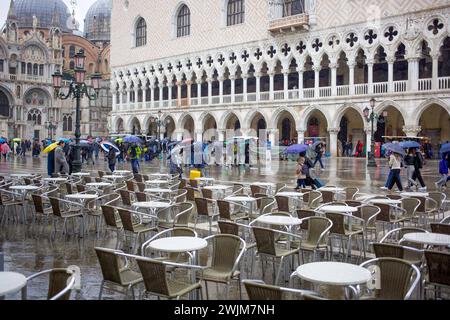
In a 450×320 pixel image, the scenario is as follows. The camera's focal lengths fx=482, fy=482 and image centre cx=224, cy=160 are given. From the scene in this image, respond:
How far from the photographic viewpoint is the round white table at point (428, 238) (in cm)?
515

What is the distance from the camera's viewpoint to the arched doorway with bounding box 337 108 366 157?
110 feet

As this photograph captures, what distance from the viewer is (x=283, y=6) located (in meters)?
34.5

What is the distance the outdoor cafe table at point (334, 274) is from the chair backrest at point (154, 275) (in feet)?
3.71

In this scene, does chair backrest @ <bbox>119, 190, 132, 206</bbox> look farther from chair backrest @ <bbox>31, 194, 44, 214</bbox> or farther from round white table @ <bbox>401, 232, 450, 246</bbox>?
round white table @ <bbox>401, 232, 450, 246</bbox>

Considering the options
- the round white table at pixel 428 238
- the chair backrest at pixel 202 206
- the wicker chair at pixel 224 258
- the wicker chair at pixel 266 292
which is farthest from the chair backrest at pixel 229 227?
the chair backrest at pixel 202 206

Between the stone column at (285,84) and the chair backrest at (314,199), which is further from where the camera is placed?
the stone column at (285,84)

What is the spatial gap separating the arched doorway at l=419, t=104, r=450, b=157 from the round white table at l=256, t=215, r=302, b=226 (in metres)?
26.7

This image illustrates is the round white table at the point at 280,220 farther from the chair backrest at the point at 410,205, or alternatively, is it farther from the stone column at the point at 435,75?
the stone column at the point at 435,75

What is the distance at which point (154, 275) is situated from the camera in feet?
13.6

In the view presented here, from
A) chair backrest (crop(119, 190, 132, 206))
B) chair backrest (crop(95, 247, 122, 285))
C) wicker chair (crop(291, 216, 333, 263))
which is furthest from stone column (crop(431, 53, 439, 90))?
chair backrest (crop(95, 247, 122, 285))

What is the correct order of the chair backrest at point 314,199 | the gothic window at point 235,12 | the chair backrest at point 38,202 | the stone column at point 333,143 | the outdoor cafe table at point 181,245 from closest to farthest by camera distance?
the outdoor cafe table at point 181,245
the chair backrest at point 38,202
the chair backrest at point 314,199
the stone column at point 333,143
the gothic window at point 235,12

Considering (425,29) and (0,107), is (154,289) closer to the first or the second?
(425,29)

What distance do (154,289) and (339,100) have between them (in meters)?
28.1

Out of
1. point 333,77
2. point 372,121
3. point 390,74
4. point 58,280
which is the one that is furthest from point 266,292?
point 333,77
